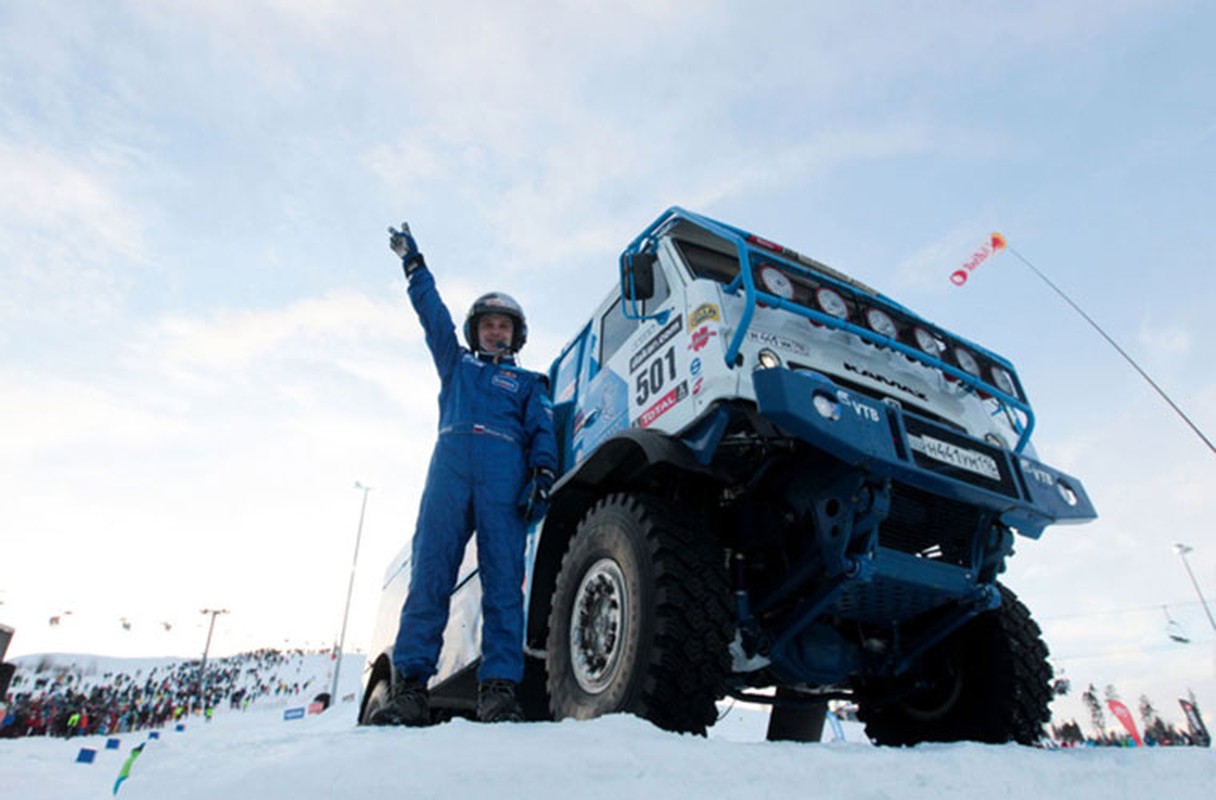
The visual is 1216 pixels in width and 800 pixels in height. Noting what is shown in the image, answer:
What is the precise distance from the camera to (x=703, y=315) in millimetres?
3299

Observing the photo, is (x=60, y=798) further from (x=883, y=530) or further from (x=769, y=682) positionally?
(x=883, y=530)

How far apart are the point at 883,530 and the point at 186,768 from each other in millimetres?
2803

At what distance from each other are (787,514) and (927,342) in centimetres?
139

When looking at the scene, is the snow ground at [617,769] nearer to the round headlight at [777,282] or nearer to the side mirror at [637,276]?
the round headlight at [777,282]

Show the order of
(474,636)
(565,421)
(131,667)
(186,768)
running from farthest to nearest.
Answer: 1. (131,667)
2. (565,421)
3. (474,636)
4. (186,768)

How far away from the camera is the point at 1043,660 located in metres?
3.58

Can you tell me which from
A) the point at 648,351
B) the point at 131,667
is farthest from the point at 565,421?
the point at 131,667

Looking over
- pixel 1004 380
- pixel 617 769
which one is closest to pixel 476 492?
pixel 617 769

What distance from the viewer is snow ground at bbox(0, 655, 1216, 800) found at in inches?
55.3

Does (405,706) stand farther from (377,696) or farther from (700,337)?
(377,696)

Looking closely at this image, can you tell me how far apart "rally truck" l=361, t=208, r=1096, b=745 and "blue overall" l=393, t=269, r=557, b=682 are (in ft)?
1.07

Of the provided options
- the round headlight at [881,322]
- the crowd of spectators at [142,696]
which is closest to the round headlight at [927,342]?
the round headlight at [881,322]

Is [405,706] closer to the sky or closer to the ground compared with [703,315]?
closer to the ground

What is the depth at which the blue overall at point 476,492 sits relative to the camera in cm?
316
